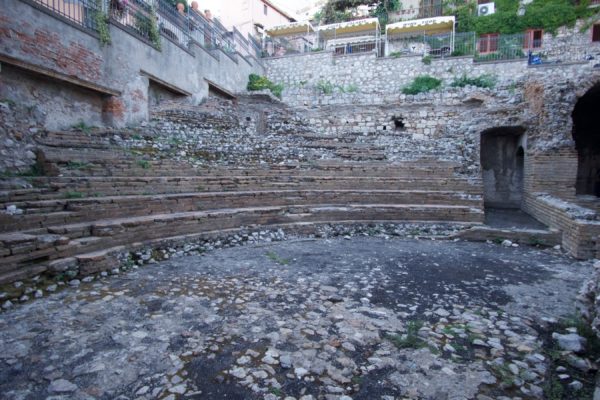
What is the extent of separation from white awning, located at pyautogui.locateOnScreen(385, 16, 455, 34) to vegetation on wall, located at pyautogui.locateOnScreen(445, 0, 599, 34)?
69cm

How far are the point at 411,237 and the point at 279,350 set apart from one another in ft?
16.6

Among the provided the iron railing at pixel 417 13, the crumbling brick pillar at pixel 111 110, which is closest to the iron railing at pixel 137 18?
the crumbling brick pillar at pixel 111 110

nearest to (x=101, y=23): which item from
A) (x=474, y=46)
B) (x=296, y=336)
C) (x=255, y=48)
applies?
Result: (x=296, y=336)

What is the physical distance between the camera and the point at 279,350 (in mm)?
2617

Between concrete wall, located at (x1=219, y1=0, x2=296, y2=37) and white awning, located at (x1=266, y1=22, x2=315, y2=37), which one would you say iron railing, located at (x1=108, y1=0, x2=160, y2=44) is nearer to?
white awning, located at (x1=266, y1=22, x2=315, y2=37)

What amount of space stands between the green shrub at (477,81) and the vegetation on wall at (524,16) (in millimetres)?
4787

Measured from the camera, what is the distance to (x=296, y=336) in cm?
283

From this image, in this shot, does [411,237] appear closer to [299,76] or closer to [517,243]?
[517,243]

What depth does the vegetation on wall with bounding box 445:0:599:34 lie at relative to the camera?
1681cm

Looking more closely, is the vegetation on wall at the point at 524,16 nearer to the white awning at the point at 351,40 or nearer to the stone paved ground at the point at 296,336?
the white awning at the point at 351,40

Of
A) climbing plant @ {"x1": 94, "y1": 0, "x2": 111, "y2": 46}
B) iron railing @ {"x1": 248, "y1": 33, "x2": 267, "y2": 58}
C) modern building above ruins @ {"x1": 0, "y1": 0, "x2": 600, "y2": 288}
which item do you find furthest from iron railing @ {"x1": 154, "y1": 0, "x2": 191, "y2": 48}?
iron railing @ {"x1": 248, "y1": 33, "x2": 267, "y2": 58}

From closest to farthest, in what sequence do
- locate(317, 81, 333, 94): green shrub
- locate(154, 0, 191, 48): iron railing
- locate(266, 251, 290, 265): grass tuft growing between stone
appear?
locate(266, 251, 290, 265): grass tuft growing between stone → locate(154, 0, 191, 48): iron railing → locate(317, 81, 333, 94): green shrub

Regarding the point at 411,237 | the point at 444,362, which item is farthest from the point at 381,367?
the point at 411,237

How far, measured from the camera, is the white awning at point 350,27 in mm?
20862
